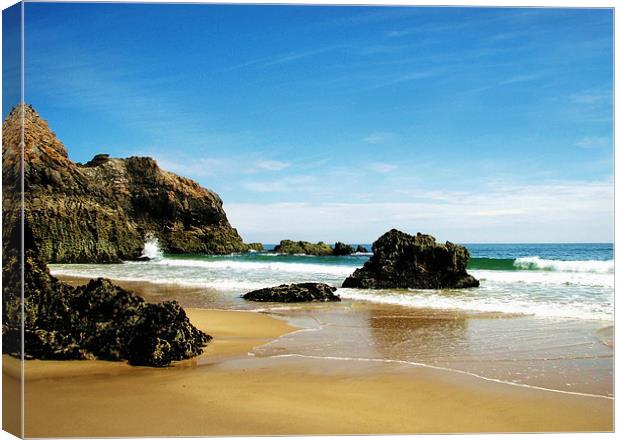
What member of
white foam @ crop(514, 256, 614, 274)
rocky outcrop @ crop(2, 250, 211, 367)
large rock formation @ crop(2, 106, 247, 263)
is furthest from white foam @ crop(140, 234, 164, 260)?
rocky outcrop @ crop(2, 250, 211, 367)

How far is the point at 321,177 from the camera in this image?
24.7ft

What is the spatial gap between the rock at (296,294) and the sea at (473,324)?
28cm

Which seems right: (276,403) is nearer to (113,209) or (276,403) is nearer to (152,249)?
(113,209)

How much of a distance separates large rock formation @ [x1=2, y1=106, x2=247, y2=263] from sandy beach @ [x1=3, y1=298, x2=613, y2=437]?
4.30 meters

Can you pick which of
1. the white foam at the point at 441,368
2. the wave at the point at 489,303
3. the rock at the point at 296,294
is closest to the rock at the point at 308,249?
the wave at the point at 489,303

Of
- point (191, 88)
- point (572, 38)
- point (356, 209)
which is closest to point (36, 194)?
point (356, 209)

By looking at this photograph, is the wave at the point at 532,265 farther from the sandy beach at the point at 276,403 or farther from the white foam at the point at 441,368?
the sandy beach at the point at 276,403

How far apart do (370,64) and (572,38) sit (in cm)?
166

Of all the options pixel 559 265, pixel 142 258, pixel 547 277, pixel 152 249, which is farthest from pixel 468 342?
pixel 152 249

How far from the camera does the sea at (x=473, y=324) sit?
4.50 meters

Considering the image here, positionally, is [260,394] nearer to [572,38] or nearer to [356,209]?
[572,38]

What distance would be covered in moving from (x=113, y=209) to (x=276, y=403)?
78.7 feet

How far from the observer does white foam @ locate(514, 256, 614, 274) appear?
33.3 feet

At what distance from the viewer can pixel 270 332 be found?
6.04m
